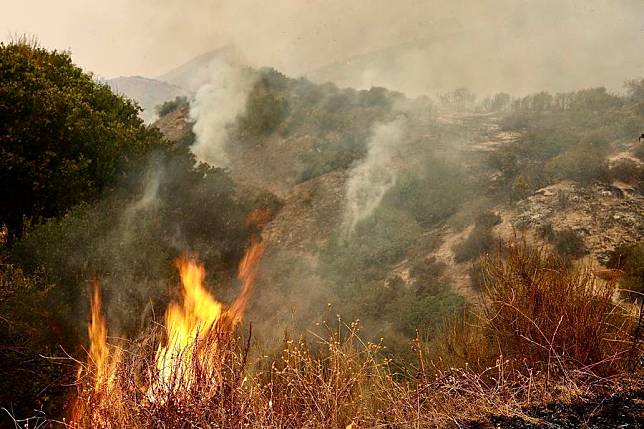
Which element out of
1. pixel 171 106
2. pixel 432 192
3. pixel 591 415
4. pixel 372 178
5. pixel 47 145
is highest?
pixel 171 106

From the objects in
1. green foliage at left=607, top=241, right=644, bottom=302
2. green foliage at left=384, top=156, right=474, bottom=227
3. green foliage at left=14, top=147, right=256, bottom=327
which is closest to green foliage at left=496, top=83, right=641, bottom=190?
green foliage at left=384, top=156, right=474, bottom=227

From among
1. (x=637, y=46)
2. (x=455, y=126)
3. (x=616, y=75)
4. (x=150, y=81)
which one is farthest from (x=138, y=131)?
Answer: (x=150, y=81)

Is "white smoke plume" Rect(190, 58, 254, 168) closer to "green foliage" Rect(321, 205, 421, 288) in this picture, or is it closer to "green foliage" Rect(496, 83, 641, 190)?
"green foliage" Rect(321, 205, 421, 288)

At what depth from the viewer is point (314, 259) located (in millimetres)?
17094

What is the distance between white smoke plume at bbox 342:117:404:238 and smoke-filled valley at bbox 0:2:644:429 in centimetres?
11

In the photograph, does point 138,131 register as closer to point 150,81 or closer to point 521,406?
Answer: point 521,406

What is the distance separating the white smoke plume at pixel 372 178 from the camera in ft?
63.8

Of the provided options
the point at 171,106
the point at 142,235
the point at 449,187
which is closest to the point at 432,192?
the point at 449,187

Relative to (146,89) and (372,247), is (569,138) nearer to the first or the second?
(372,247)

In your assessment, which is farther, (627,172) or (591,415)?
(627,172)

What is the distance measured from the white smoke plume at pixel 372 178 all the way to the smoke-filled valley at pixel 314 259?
4.5 inches

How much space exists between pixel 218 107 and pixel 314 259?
18.1 meters

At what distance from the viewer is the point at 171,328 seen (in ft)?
16.6

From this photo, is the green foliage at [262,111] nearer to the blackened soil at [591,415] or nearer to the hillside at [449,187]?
the hillside at [449,187]
